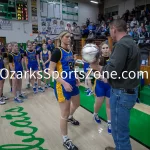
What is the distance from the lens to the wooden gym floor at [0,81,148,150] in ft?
7.15

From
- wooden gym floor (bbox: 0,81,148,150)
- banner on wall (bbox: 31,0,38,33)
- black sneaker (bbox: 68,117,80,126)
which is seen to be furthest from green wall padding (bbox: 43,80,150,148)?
banner on wall (bbox: 31,0,38,33)

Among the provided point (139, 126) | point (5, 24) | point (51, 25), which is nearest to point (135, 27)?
point (51, 25)

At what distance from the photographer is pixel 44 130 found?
8.41 feet

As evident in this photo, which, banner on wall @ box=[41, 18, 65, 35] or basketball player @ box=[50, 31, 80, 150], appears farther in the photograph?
banner on wall @ box=[41, 18, 65, 35]

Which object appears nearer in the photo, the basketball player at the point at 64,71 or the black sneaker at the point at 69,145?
the basketball player at the point at 64,71

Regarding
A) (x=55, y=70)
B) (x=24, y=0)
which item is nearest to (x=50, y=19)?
(x=24, y=0)

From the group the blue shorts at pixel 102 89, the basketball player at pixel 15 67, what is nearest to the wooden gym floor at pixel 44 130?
the basketball player at pixel 15 67

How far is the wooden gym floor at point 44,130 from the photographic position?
2.18 meters

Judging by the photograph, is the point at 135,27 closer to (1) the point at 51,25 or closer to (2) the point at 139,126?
(1) the point at 51,25

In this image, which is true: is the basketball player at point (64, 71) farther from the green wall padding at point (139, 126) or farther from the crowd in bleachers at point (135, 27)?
the crowd in bleachers at point (135, 27)

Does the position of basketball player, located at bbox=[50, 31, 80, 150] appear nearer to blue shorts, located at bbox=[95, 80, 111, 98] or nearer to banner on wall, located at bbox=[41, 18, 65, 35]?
blue shorts, located at bbox=[95, 80, 111, 98]

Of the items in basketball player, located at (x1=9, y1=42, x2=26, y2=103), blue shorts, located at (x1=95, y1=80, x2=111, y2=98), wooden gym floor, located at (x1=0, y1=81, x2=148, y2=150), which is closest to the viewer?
wooden gym floor, located at (x1=0, y1=81, x2=148, y2=150)

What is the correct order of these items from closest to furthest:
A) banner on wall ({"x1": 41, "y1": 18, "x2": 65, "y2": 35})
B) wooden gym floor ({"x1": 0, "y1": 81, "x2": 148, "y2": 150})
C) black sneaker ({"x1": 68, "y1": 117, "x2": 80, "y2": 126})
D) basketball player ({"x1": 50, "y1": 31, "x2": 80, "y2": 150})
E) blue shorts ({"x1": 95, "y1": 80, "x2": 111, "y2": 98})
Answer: basketball player ({"x1": 50, "y1": 31, "x2": 80, "y2": 150}), wooden gym floor ({"x1": 0, "y1": 81, "x2": 148, "y2": 150}), blue shorts ({"x1": 95, "y1": 80, "x2": 111, "y2": 98}), black sneaker ({"x1": 68, "y1": 117, "x2": 80, "y2": 126}), banner on wall ({"x1": 41, "y1": 18, "x2": 65, "y2": 35})

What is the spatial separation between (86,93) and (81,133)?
1878mm
